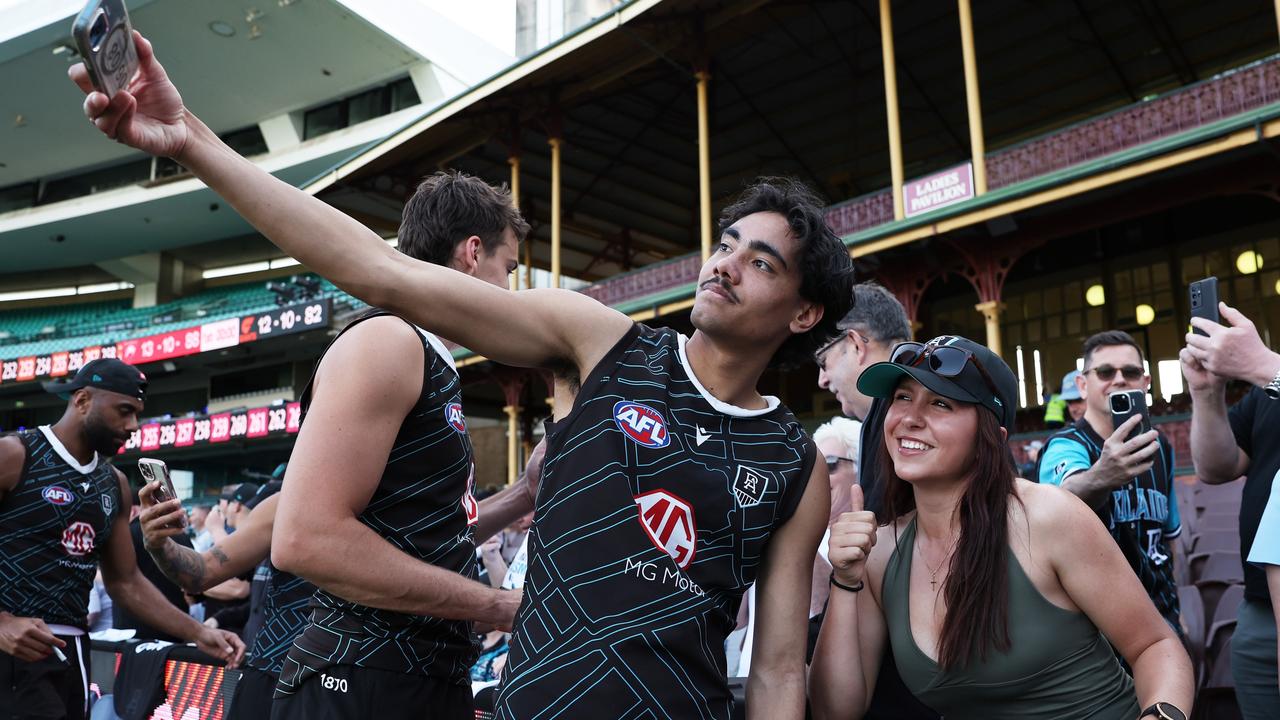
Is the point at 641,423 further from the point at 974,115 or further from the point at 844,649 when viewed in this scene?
the point at 974,115

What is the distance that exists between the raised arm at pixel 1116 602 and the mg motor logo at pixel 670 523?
94 cm

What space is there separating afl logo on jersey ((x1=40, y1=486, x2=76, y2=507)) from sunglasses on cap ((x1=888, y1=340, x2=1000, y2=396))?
3742 millimetres

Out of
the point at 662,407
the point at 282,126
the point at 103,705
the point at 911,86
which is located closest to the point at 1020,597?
the point at 662,407

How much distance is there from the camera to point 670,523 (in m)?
1.85

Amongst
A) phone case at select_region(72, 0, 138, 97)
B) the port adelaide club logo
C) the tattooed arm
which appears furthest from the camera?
the tattooed arm

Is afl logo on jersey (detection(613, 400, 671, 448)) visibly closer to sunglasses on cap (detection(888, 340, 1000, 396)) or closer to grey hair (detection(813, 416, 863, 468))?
sunglasses on cap (detection(888, 340, 1000, 396))

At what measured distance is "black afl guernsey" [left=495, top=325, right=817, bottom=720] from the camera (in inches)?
67.9

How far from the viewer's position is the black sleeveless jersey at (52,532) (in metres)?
3.94

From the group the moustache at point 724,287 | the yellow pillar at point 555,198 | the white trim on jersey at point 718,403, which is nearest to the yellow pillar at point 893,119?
the yellow pillar at point 555,198

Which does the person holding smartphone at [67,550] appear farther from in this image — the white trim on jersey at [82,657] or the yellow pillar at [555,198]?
the yellow pillar at [555,198]

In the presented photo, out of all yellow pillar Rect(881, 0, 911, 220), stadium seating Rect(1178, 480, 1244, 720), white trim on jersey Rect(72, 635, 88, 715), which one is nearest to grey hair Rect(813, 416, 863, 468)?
stadium seating Rect(1178, 480, 1244, 720)

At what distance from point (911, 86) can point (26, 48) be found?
3103 centimetres

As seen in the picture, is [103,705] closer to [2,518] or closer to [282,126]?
[2,518]

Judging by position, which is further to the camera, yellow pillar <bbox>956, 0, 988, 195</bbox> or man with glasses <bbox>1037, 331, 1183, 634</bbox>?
yellow pillar <bbox>956, 0, 988, 195</bbox>
